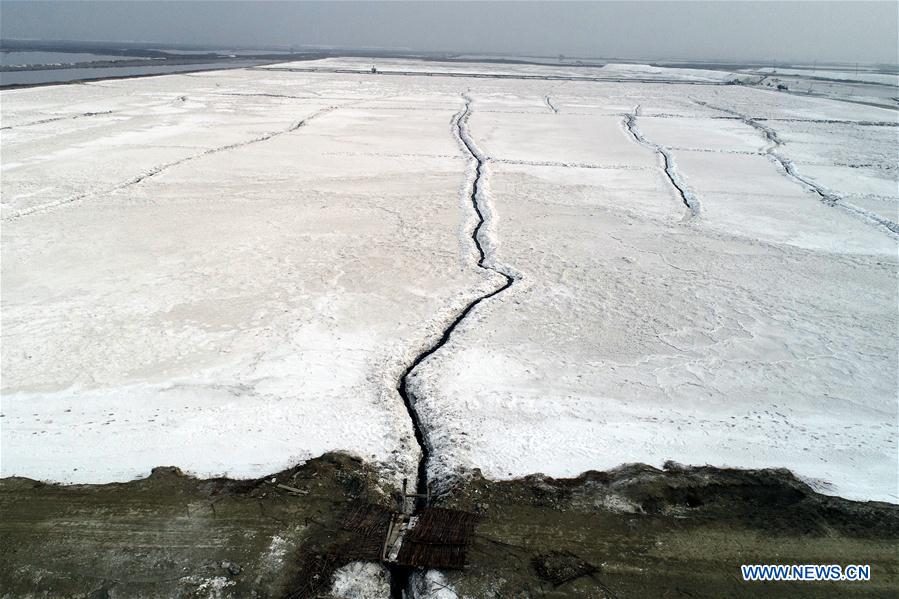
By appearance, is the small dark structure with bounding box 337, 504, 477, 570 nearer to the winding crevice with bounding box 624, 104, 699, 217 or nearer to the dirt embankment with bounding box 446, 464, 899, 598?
the dirt embankment with bounding box 446, 464, 899, 598

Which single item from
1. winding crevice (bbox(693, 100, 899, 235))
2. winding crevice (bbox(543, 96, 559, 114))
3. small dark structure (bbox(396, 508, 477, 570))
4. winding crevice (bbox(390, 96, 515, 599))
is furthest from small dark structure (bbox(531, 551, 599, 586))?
winding crevice (bbox(543, 96, 559, 114))

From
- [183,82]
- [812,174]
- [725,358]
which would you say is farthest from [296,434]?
[183,82]

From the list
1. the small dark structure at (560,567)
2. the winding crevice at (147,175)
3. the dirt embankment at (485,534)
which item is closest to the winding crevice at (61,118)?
the winding crevice at (147,175)

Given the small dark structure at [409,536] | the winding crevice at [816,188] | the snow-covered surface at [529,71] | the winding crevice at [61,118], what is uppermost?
the snow-covered surface at [529,71]

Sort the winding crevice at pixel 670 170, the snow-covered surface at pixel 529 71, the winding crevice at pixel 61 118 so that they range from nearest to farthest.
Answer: the winding crevice at pixel 670 170 < the winding crevice at pixel 61 118 < the snow-covered surface at pixel 529 71

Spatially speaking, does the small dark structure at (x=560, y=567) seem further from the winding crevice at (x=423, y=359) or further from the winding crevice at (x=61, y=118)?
the winding crevice at (x=61, y=118)

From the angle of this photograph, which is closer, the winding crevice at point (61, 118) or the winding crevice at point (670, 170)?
the winding crevice at point (670, 170)

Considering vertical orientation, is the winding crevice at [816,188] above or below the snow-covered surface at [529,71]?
below
